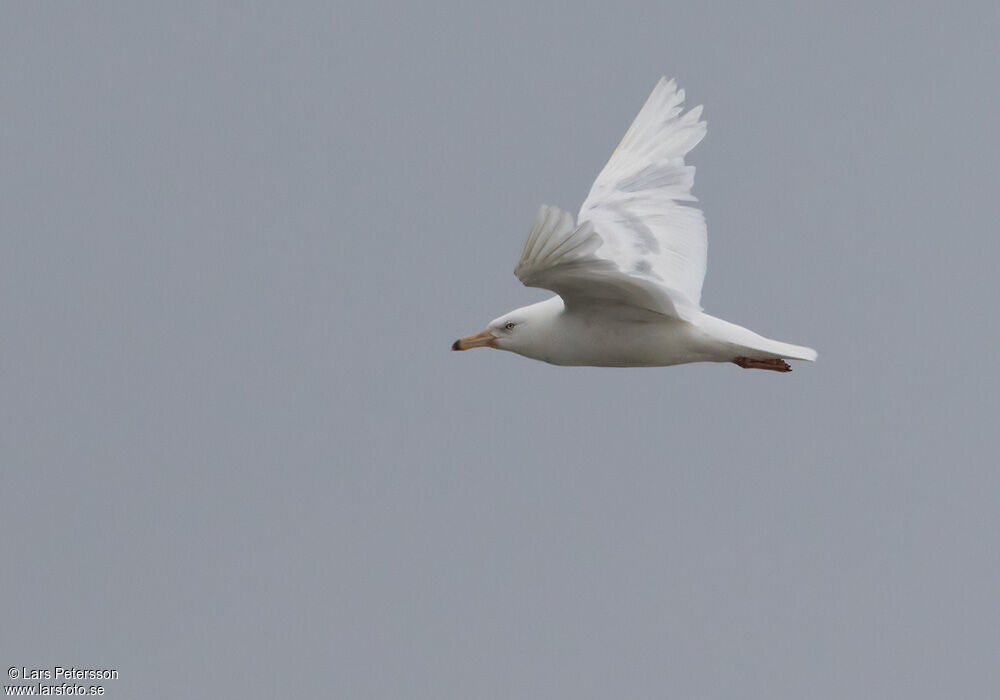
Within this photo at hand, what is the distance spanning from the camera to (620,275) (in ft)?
59.6

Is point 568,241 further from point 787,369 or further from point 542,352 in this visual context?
point 787,369

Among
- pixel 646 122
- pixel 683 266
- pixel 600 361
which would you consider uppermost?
pixel 646 122

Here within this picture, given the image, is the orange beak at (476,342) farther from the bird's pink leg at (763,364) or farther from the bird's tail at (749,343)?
the bird's pink leg at (763,364)

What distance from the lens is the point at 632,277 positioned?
1825 centimetres

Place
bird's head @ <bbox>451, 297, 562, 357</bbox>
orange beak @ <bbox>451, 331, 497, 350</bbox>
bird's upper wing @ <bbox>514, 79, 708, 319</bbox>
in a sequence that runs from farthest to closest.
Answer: orange beak @ <bbox>451, 331, 497, 350</bbox> < bird's head @ <bbox>451, 297, 562, 357</bbox> < bird's upper wing @ <bbox>514, 79, 708, 319</bbox>

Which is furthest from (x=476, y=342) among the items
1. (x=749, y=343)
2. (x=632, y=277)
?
(x=749, y=343)

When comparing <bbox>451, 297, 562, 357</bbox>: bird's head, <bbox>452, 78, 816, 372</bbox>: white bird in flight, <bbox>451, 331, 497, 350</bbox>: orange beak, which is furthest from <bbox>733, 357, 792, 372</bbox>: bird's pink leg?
<bbox>451, 331, 497, 350</bbox>: orange beak

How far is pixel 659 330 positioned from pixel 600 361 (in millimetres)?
812

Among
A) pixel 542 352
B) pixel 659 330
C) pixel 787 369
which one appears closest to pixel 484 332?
pixel 542 352

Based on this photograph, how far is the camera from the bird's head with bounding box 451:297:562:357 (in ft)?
64.8

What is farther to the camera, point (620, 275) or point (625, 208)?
point (625, 208)

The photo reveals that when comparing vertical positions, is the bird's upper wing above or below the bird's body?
above

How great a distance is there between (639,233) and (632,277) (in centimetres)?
239

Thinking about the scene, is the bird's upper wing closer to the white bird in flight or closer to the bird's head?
the white bird in flight
